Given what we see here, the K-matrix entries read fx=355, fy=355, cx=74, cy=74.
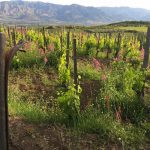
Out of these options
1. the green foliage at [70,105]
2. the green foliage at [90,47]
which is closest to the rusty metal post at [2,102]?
the green foliage at [70,105]

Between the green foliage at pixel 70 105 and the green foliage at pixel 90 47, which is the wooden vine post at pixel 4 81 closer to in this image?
the green foliage at pixel 70 105

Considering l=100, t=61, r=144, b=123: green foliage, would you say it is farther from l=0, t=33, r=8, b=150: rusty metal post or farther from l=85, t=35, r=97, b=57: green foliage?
l=85, t=35, r=97, b=57: green foliage

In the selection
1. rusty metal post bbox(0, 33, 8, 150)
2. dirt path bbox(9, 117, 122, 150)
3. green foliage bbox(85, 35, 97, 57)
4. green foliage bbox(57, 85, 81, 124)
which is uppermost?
rusty metal post bbox(0, 33, 8, 150)

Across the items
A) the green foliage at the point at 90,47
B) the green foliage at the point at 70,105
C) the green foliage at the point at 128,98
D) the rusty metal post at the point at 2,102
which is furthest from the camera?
the green foliage at the point at 90,47

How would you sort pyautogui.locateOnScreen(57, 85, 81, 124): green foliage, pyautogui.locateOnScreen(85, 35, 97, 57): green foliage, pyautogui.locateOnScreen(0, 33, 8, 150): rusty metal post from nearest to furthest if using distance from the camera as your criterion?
pyautogui.locateOnScreen(0, 33, 8, 150): rusty metal post, pyautogui.locateOnScreen(57, 85, 81, 124): green foliage, pyautogui.locateOnScreen(85, 35, 97, 57): green foliage

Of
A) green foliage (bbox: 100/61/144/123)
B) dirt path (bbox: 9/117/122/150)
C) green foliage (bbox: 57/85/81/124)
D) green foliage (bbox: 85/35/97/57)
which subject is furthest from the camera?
green foliage (bbox: 85/35/97/57)

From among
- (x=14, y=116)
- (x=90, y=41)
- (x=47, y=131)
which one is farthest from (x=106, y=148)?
(x=90, y=41)

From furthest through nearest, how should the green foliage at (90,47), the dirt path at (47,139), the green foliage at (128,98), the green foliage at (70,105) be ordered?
the green foliage at (90,47), the green foliage at (128,98), the green foliage at (70,105), the dirt path at (47,139)

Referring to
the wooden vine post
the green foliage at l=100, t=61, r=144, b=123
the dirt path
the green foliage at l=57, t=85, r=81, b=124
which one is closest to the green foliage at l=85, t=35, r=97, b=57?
the green foliage at l=100, t=61, r=144, b=123

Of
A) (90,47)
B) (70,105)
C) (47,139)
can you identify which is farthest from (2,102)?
(90,47)

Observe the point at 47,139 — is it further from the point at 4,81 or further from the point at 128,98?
the point at 128,98

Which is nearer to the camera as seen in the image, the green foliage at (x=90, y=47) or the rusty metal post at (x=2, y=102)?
the rusty metal post at (x=2, y=102)

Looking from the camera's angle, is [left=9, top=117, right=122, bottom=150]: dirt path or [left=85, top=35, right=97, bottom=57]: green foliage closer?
[left=9, top=117, right=122, bottom=150]: dirt path

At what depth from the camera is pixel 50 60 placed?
1484 cm
